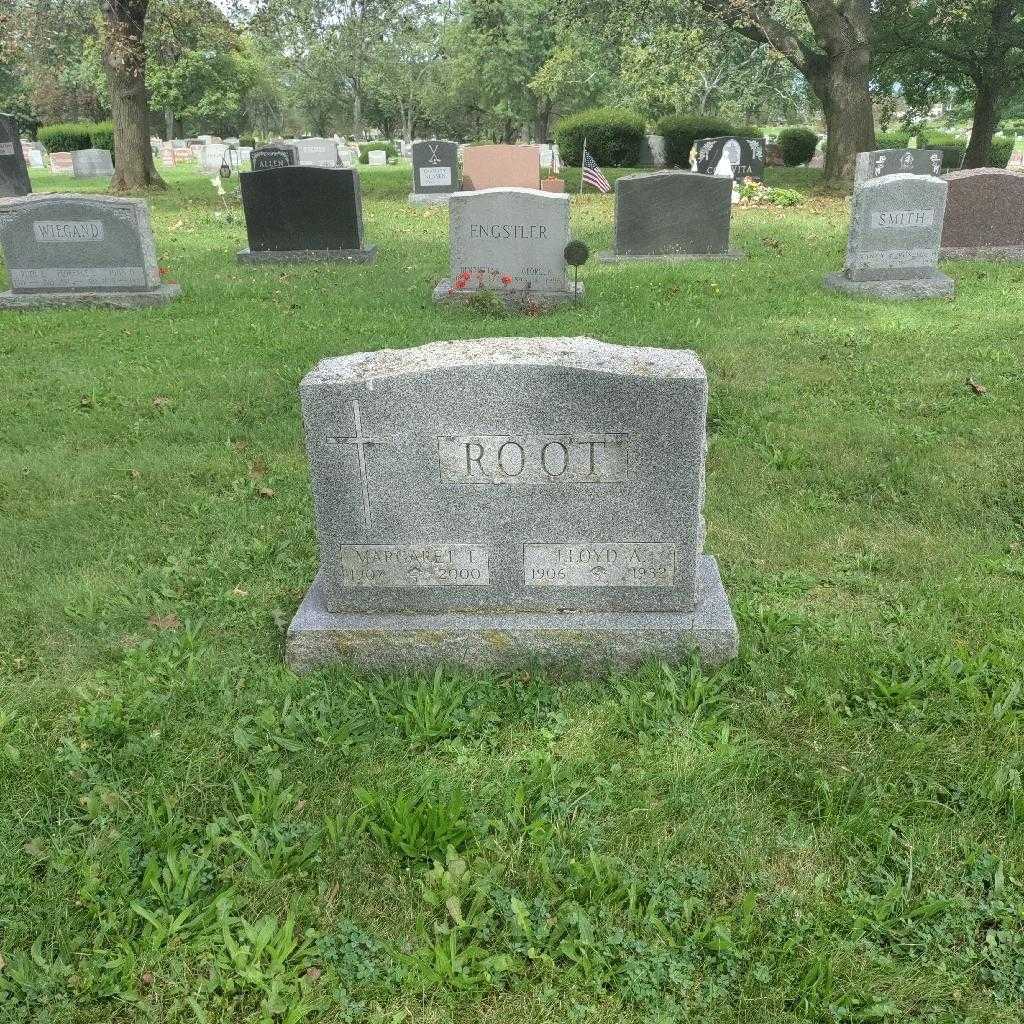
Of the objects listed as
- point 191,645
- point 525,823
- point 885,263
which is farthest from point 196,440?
point 885,263

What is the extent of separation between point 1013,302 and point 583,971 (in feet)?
30.9

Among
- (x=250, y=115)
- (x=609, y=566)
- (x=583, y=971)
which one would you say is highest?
(x=250, y=115)

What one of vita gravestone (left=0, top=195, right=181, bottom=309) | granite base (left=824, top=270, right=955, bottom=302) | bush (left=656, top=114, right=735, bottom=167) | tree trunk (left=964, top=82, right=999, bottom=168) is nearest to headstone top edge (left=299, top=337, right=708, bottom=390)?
granite base (left=824, top=270, right=955, bottom=302)

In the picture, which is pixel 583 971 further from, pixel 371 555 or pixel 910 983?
pixel 371 555

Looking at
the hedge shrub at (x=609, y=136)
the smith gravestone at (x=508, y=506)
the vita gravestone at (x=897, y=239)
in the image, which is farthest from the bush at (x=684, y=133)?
the smith gravestone at (x=508, y=506)

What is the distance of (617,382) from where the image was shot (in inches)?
122

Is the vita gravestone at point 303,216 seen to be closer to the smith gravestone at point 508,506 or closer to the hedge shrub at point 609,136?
the smith gravestone at point 508,506

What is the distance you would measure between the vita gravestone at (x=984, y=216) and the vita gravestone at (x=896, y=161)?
753 cm

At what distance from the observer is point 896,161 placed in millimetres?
18469

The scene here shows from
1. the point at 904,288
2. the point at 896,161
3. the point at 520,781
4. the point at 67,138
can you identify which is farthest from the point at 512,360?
the point at 67,138

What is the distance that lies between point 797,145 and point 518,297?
28246 mm

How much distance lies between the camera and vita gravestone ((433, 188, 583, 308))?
9.85m

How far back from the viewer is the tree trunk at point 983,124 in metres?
25.0

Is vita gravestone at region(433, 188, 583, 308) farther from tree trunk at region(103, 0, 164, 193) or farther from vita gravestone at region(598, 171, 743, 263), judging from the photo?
tree trunk at region(103, 0, 164, 193)
